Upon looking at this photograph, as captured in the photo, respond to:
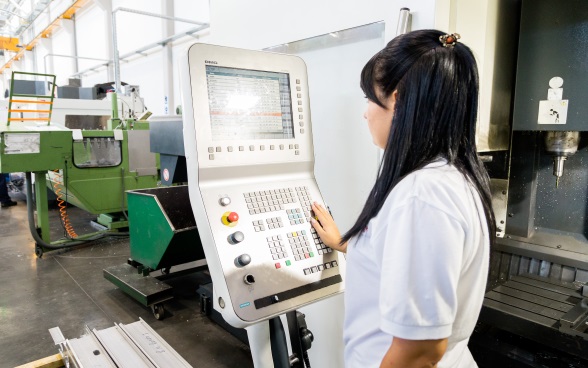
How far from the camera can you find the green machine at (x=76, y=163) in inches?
122

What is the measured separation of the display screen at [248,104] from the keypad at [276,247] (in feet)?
0.85

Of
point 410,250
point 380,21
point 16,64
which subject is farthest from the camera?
point 16,64

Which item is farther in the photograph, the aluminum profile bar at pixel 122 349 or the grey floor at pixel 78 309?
the grey floor at pixel 78 309

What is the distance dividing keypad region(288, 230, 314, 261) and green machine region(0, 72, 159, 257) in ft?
9.60

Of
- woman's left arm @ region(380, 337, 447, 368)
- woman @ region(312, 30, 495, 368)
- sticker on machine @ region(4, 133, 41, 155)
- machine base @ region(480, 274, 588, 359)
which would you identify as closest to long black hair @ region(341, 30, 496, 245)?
woman @ region(312, 30, 495, 368)

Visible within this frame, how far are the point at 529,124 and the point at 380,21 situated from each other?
0.56 meters

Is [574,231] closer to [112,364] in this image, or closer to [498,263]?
[498,263]

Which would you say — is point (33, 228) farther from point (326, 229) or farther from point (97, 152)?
point (326, 229)

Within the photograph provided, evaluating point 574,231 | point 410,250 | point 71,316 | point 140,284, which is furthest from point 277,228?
point 71,316

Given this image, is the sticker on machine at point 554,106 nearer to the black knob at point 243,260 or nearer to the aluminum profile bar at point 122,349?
the black knob at point 243,260

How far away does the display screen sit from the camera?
93 centimetres

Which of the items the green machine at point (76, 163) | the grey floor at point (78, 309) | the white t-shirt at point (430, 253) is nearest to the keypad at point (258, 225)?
the white t-shirt at point (430, 253)

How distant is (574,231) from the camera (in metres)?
1.29

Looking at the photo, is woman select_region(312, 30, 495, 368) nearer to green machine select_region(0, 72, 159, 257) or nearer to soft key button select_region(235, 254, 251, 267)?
soft key button select_region(235, 254, 251, 267)
